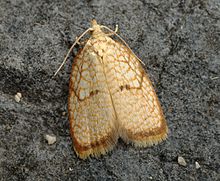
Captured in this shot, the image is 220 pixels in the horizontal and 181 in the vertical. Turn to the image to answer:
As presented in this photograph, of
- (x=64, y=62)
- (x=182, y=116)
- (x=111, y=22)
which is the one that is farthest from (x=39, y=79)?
(x=182, y=116)

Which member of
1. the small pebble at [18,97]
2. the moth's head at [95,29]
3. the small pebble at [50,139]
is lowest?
the small pebble at [50,139]

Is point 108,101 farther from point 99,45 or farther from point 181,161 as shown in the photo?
point 181,161

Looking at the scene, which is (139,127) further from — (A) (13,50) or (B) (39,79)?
(A) (13,50)

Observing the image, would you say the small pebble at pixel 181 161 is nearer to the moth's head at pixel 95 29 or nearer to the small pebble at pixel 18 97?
the moth's head at pixel 95 29

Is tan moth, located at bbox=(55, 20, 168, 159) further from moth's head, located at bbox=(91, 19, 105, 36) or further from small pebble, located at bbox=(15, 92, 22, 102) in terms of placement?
small pebble, located at bbox=(15, 92, 22, 102)

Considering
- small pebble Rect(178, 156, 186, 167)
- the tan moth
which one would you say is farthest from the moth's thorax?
small pebble Rect(178, 156, 186, 167)

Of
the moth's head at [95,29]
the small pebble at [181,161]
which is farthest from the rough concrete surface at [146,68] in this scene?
the moth's head at [95,29]
